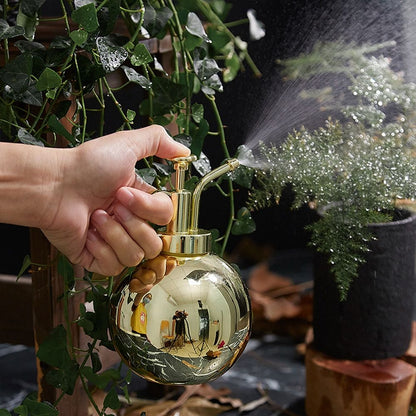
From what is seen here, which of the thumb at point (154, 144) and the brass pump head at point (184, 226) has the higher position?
the thumb at point (154, 144)

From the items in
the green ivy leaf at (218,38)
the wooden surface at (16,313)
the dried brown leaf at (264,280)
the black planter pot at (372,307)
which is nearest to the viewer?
the green ivy leaf at (218,38)

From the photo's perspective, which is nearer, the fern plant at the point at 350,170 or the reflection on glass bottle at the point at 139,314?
the reflection on glass bottle at the point at 139,314

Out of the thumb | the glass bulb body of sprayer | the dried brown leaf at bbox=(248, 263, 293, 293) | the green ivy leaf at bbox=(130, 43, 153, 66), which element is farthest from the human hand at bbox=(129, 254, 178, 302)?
the dried brown leaf at bbox=(248, 263, 293, 293)

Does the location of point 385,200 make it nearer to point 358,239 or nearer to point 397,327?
point 358,239

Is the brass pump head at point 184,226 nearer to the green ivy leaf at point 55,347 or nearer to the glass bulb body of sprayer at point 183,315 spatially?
the glass bulb body of sprayer at point 183,315

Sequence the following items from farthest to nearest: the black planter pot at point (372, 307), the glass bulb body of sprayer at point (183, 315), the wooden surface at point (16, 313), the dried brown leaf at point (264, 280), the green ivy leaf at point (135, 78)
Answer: the dried brown leaf at point (264, 280), the wooden surface at point (16, 313), the black planter pot at point (372, 307), the green ivy leaf at point (135, 78), the glass bulb body of sprayer at point (183, 315)

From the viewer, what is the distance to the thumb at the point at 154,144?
2.16ft

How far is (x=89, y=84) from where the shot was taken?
0.71 meters

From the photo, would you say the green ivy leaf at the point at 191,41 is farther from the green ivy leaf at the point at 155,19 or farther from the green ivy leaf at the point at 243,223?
the green ivy leaf at the point at 243,223

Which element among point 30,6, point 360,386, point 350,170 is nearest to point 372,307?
point 360,386

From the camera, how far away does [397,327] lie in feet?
3.19

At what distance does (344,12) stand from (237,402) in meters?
0.59

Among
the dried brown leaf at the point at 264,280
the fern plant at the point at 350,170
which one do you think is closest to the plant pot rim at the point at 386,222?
the fern plant at the point at 350,170

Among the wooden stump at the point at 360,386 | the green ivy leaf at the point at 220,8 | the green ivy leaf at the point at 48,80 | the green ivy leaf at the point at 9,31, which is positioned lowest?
the wooden stump at the point at 360,386
